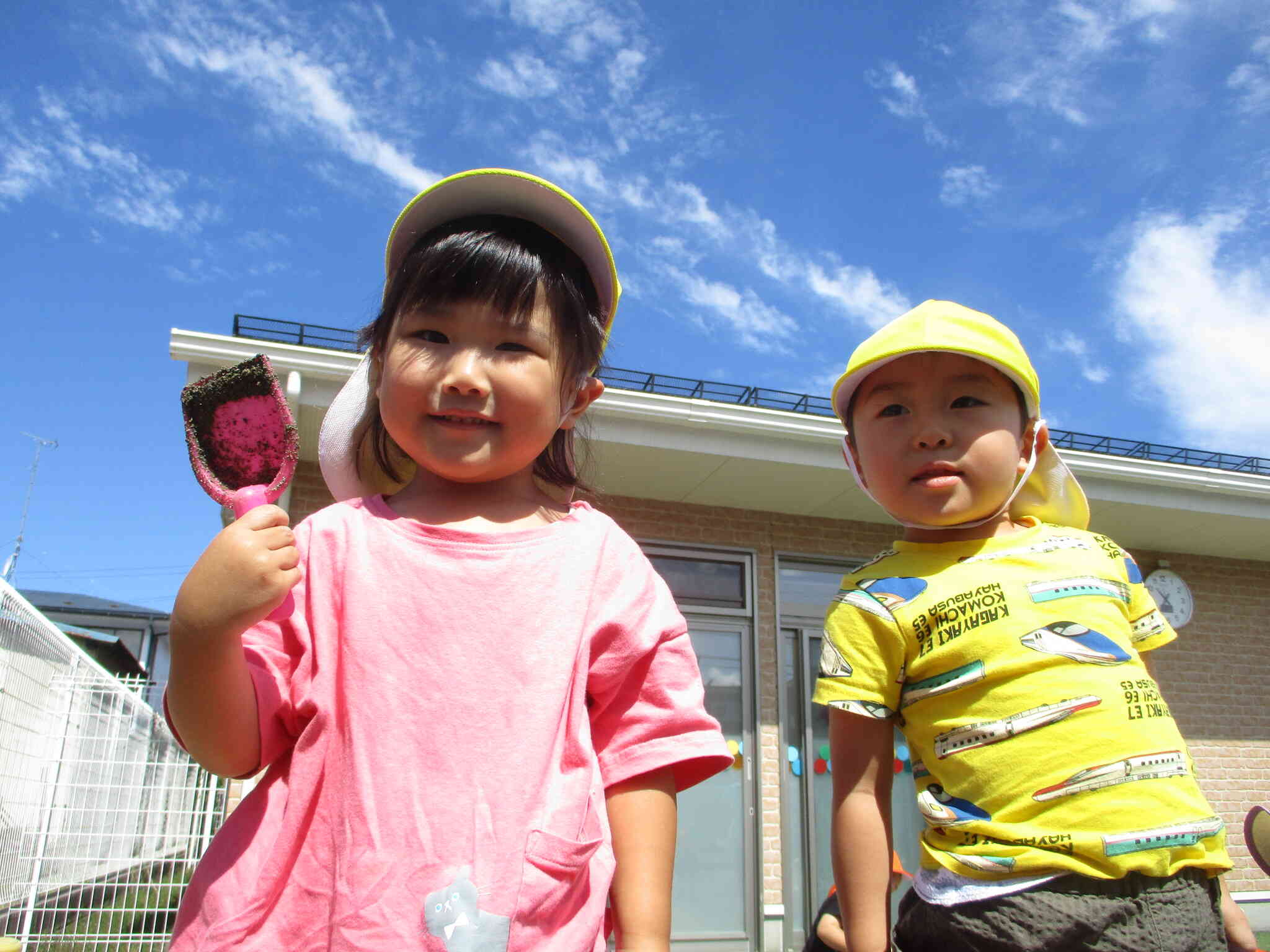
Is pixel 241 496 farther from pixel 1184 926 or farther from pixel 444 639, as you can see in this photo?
pixel 1184 926

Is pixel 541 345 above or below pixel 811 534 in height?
Answer: below

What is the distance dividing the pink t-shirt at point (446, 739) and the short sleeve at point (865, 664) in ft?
0.93

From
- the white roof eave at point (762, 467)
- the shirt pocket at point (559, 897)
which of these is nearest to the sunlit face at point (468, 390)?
the shirt pocket at point (559, 897)

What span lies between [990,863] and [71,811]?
17.6 feet

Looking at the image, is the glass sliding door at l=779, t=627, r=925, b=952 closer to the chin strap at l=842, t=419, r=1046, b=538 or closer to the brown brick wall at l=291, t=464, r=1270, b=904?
the brown brick wall at l=291, t=464, r=1270, b=904

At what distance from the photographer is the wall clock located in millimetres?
7387

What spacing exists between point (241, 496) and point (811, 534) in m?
6.00

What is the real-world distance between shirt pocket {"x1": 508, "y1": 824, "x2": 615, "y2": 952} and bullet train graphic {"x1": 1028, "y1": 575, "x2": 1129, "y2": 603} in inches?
30.6

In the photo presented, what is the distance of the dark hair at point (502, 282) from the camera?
1.29m

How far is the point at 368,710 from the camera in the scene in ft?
3.55

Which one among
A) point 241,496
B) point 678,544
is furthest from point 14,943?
point 678,544

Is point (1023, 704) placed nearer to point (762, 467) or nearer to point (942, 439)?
point (942, 439)

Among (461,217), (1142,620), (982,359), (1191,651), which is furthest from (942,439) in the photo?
(1191,651)

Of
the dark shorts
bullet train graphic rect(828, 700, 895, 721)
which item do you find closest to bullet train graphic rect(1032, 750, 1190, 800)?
the dark shorts
